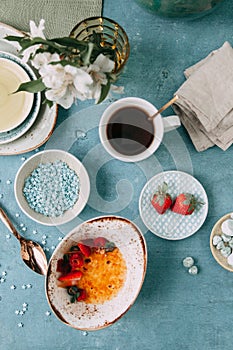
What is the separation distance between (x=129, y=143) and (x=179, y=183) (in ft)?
0.51

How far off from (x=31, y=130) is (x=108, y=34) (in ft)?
0.87

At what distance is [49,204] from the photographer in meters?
1.18

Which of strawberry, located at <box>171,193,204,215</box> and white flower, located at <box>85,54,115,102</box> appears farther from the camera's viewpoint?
strawberry, located at <box>171,193,204,215</box>

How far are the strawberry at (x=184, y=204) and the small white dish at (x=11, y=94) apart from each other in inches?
15.0

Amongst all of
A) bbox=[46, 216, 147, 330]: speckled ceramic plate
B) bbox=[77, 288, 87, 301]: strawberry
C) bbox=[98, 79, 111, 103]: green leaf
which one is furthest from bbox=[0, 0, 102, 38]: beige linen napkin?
bbox=[77, 288, 87, 301]: strawberry

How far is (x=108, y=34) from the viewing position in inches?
45.3

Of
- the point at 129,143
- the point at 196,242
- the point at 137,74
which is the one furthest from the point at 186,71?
the point at 196,242

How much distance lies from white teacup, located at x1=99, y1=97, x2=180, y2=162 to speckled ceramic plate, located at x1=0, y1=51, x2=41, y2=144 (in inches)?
6.1

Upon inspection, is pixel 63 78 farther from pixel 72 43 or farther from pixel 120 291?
pixel 120 291

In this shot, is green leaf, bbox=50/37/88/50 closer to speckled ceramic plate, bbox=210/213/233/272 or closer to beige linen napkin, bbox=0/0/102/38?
beige linen napkin, bbox=0/0/102/38

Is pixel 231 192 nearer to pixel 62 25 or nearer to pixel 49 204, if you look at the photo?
pixel 49 204

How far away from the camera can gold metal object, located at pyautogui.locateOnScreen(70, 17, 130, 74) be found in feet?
3.71

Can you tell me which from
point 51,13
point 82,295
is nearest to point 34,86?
point 51,13

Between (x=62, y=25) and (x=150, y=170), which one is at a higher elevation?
(x=62, y=25)
